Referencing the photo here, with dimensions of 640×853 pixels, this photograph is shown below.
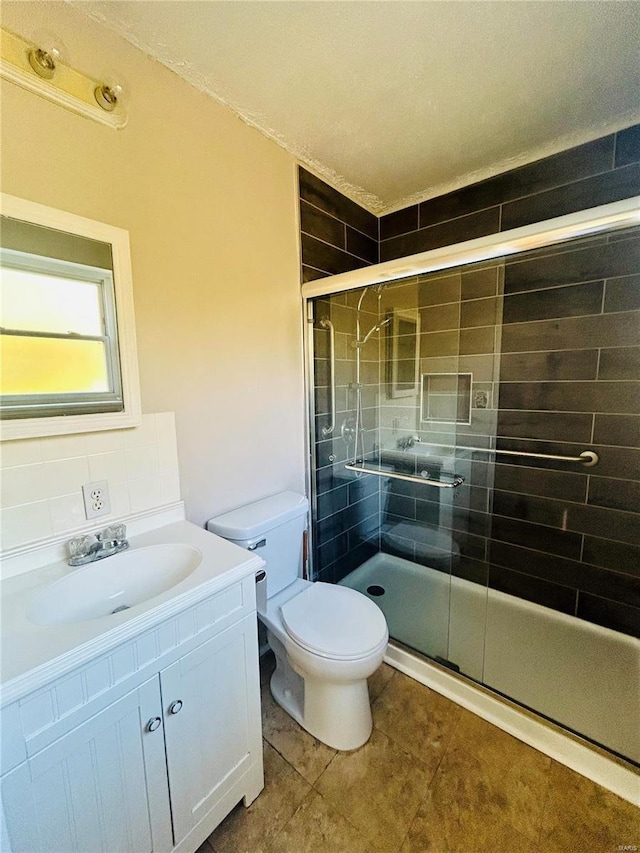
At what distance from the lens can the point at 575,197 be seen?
163 cm

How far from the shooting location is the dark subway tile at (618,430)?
1627 mm

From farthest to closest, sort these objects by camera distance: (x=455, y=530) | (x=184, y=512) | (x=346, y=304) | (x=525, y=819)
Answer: (x=455, y=530) < (x=346, y=304) < (x=184, y=512) < (x=525, y=819)

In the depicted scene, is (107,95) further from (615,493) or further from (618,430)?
(615,493)

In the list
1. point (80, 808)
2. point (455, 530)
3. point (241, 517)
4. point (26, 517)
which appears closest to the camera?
point (80, 808)

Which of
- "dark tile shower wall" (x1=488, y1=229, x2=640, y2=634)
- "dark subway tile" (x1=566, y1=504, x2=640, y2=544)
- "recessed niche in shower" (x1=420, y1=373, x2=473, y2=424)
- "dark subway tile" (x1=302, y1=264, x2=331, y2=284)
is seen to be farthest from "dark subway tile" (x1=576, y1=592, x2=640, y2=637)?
"dark subway tile" (x1=302, y1=264, x2=331, y2=284)

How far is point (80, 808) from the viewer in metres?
0.74

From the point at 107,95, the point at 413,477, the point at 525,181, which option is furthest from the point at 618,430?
the point at 107,95

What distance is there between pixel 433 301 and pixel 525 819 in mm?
2159

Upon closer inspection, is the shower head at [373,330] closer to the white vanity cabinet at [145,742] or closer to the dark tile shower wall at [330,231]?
the dark tile shower wall at [330,231]

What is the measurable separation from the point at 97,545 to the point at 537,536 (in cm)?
209

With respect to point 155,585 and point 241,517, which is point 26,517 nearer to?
point 155,585

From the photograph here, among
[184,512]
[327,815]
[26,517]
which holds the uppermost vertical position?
[26,517]

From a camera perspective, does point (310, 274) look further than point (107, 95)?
Yes

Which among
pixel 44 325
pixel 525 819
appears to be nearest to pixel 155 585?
pixel 44 325
